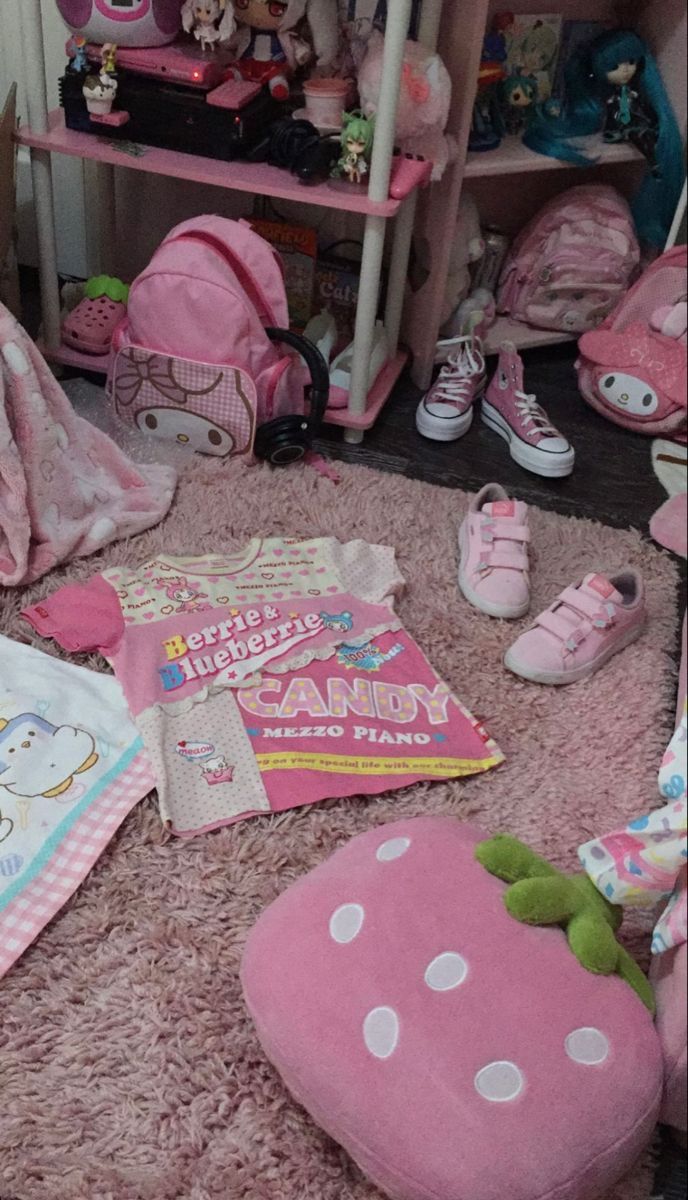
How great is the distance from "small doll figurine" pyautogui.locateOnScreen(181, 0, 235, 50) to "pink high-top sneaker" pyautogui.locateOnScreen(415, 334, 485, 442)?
0.56m

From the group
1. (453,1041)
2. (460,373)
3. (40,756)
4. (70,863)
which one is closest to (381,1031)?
(453,1041)

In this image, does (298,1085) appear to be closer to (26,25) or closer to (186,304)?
(186,304)

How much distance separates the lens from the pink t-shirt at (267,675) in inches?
42.5

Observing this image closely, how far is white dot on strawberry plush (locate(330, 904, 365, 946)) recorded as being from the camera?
0.81 meters

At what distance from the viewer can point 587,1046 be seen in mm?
753

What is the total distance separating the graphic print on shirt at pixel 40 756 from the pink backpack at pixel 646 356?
646mm

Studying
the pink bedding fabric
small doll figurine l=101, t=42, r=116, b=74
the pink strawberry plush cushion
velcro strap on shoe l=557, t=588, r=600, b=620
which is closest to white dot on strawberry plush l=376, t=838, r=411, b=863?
the pink strawberry plush cushion

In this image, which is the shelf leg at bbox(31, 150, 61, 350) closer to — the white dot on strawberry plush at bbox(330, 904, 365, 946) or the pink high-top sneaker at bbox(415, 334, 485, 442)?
the pink high-top sneaker at bbox(415, 334, 485, 442)

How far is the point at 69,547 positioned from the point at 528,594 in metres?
0.58

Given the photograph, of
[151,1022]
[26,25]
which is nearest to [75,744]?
[151,1022]

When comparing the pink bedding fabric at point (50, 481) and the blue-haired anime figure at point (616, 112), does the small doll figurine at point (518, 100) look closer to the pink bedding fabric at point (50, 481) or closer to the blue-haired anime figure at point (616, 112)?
the blue-haired anime figure at point (616, 112)

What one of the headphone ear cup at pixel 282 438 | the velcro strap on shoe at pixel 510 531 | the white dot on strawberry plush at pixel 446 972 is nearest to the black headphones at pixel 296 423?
the headphone ear cup at pixel 282 438

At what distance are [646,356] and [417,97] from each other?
0.46 metres

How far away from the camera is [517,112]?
167 cm
